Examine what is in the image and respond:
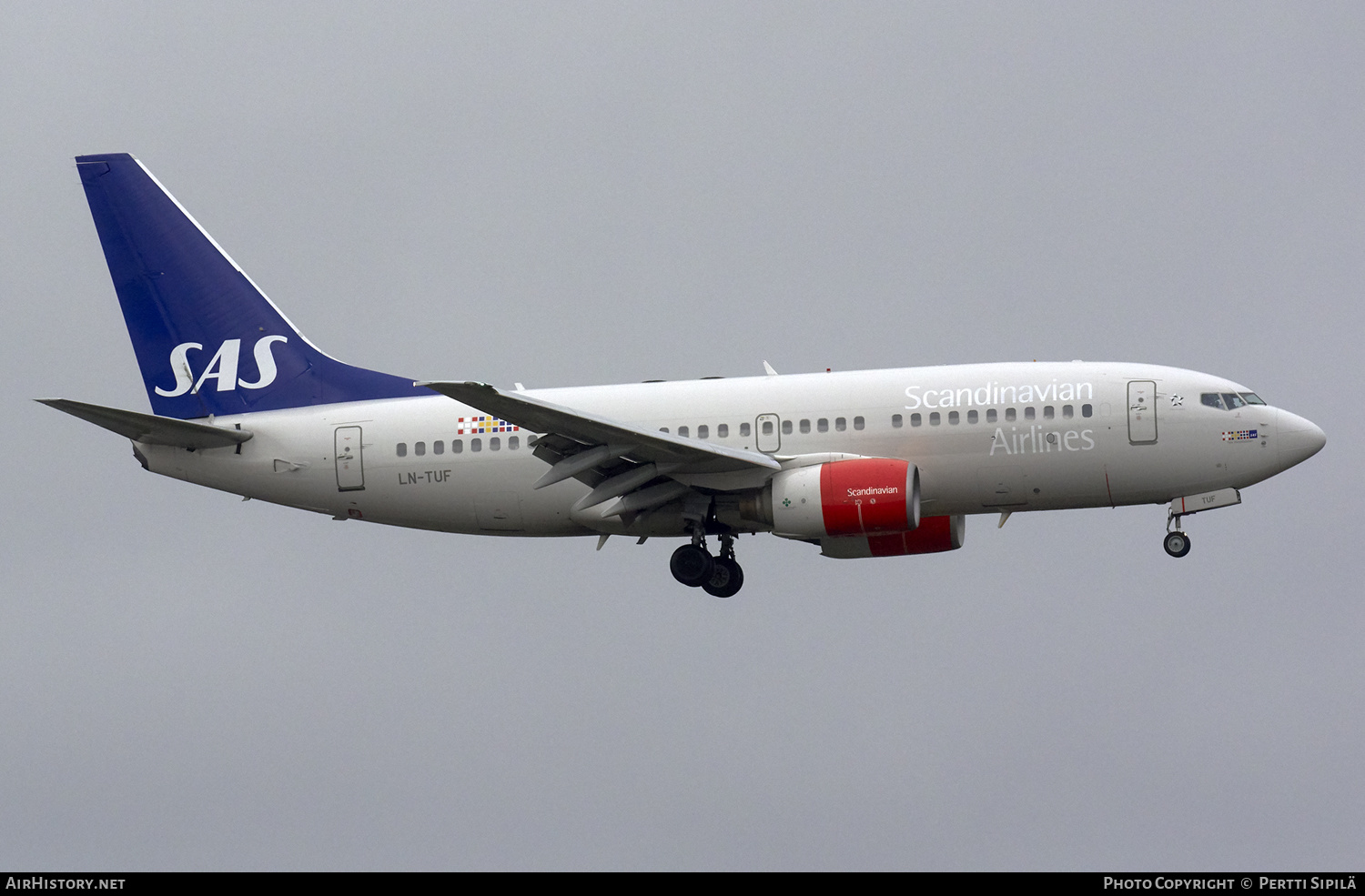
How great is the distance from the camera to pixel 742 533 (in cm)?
3897

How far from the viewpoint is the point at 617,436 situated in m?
35.4

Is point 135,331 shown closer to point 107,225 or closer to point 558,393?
point 107,225

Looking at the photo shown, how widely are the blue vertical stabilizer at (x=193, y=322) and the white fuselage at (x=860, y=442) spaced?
1.41 meters

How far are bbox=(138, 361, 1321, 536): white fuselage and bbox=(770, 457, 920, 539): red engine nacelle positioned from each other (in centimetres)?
93

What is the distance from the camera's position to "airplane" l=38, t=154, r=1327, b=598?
119 ft

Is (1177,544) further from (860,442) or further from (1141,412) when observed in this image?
(860,442)

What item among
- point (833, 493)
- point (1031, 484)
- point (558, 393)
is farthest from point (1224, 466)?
point (558, 393)

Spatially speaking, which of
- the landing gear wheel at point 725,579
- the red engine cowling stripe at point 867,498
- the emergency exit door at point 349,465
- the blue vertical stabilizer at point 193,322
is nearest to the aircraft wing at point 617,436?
the red engine cowling stripe at point 867,498

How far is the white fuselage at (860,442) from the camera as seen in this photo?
1433 inches

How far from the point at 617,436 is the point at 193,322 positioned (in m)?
13.8

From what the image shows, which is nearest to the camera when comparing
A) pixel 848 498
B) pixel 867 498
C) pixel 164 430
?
pixel 867 498

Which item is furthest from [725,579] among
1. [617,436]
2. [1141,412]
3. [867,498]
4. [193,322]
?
[193,322]

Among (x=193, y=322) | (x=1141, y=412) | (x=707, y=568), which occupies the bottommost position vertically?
(x=707, y=568)

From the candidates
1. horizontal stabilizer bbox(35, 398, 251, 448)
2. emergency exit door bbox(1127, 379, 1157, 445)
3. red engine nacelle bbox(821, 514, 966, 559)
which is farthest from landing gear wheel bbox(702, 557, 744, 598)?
horizontal stabilizer bbox(35, 398, 251, 448)
